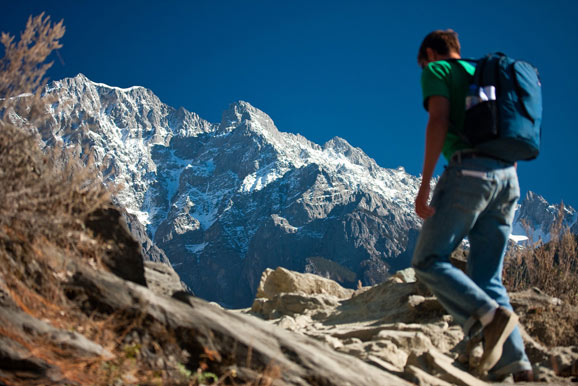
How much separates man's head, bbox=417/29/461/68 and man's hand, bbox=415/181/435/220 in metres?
0.98

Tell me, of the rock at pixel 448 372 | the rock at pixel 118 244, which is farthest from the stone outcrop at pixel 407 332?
the rock at pixel 118 244

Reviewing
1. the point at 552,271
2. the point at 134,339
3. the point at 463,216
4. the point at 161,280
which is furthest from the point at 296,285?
Result: the point at 134,339

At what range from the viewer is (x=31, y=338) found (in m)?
2.57

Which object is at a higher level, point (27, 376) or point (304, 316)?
point (304, 316)

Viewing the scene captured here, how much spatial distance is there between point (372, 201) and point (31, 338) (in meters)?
180

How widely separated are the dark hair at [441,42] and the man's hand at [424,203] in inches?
40.1

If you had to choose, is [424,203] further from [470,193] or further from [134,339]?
[134,339]

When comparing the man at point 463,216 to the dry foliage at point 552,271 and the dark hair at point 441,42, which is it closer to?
the dark hair at point 441,42

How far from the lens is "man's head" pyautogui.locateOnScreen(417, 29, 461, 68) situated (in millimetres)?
3549

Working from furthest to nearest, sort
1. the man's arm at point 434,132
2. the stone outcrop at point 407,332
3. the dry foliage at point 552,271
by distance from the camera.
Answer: the dry foliage at point 552,271, the stone outcrop at point 407,332, the man's arm at point 434,132

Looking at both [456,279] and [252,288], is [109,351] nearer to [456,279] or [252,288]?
[456,279]

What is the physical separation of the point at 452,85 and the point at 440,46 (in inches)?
17.8

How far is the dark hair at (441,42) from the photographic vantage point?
11.7 ft

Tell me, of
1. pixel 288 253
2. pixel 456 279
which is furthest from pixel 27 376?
pixel 288 253
